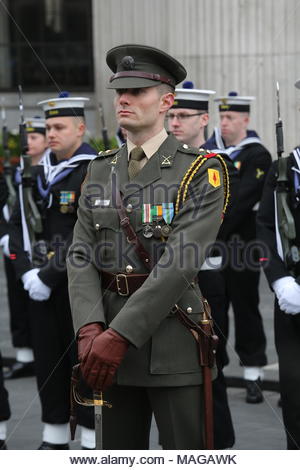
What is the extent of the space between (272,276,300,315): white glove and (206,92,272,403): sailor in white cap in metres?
2.47

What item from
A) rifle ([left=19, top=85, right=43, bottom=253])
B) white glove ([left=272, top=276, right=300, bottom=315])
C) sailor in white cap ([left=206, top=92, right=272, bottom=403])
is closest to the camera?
white glove ([left=272, top=276, right=300, bottom=315])

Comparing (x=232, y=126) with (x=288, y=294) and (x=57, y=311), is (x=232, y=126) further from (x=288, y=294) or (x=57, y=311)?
(x=288, y=294)

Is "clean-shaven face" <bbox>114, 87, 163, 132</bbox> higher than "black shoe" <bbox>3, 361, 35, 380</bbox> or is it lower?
higher

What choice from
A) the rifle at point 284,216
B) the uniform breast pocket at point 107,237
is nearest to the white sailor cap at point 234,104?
the rifle at point 284,216

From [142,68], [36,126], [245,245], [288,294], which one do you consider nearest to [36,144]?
[36,126]

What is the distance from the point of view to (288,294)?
17.2 ft

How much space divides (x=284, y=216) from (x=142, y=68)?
157 centimetres

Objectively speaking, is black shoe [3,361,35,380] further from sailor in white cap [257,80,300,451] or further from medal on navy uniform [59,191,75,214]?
sailor in white cap [257,80,300,451]

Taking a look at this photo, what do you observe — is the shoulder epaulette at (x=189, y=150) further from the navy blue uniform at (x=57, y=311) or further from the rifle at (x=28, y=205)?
the rifle at (x=28, y=205)

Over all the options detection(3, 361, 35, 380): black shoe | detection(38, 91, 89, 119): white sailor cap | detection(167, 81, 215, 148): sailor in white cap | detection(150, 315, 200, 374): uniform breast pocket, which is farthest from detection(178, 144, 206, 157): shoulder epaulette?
detection(3, 361, 35, 380): black shoe

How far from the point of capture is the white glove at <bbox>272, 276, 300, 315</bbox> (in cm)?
519

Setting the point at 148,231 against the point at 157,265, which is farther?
the point at 148,231

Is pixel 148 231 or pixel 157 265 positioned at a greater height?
pixel 148 231

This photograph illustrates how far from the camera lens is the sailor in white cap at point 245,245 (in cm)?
796
